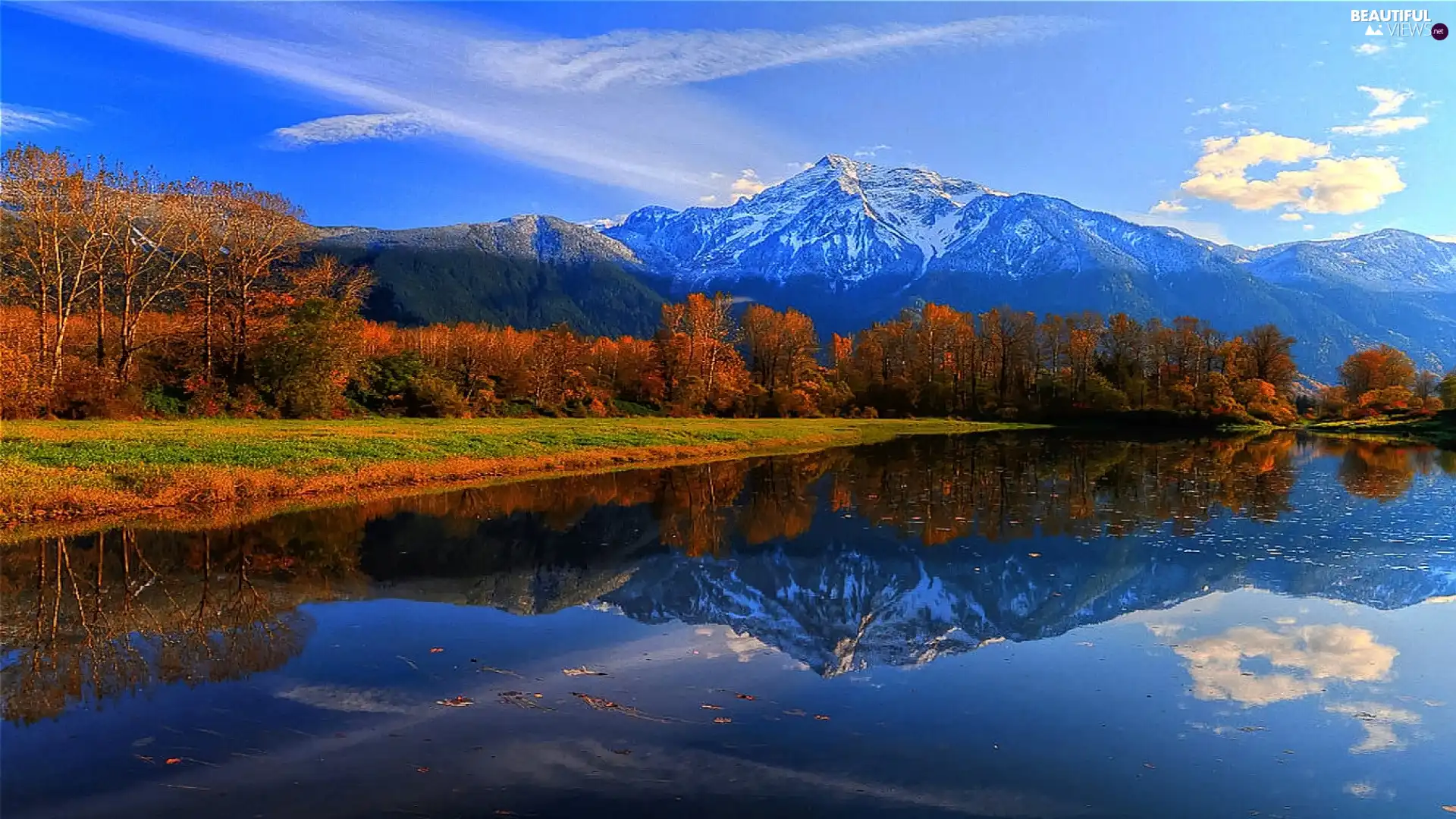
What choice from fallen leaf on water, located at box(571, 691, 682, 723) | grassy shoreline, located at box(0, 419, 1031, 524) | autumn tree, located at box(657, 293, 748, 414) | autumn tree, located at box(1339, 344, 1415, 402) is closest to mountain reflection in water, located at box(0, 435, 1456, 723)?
grassy shoreline, located at box(0, 419, 1031, 524)

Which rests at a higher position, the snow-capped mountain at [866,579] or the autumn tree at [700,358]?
the autumn tree at [700,358]

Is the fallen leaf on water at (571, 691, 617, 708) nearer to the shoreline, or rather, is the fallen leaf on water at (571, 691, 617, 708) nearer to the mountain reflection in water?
the mountain reflection in water

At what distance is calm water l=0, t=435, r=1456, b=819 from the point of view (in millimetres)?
8984

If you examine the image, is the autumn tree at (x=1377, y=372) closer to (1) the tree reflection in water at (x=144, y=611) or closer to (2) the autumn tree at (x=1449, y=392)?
(2) the autumn tree at (x=1449, y=392)

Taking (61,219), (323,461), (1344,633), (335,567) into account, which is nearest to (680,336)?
(61,219)

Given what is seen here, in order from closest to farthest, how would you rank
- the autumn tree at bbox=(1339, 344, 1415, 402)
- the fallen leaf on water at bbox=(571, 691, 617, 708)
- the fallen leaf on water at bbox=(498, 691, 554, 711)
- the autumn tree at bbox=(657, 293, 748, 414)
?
1. the fallen leaf on water at bbox=(498, 691, 554, 711)
2. the fallen leaf on water at bbox=(571, 691, 617, 708)
3. the autumn tree at bbox=(657, 293, 748, 414)
4. the autumn tree at bbox=(1339, 344, 1415, 402)

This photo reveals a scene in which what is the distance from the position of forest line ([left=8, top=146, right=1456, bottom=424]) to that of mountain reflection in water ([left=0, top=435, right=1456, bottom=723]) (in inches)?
1295

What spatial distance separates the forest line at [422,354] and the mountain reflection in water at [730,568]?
32887 millimetres

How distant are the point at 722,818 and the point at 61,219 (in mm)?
58024

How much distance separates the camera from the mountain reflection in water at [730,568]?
14055mm

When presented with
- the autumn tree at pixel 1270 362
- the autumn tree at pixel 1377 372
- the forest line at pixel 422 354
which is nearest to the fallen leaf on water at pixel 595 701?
the forest line at pixel 422 354

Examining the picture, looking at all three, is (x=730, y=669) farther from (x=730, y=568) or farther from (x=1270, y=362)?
(x=1270, y=362)

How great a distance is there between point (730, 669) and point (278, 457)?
90.1ft

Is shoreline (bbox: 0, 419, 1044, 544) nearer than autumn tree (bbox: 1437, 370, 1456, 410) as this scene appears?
Yes
